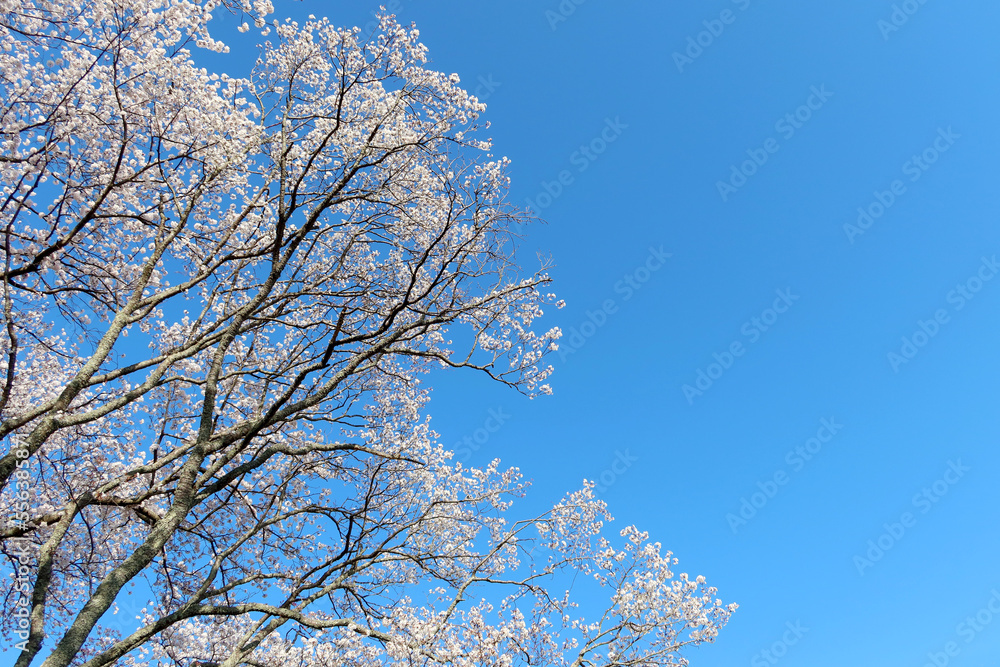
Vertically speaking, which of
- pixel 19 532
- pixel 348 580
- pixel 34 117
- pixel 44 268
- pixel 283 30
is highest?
pixel 283 30

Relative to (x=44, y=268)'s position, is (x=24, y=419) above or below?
below

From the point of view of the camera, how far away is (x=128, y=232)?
26.2ft

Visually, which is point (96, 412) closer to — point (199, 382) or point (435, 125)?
point (199, 382)

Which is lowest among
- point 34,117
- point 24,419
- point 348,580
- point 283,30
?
point 24,419

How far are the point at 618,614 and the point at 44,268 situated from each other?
947cm

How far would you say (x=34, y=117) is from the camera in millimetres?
6602

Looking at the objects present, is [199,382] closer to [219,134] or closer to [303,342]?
[303,342]

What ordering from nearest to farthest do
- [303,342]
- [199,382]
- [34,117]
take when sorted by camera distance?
[34,117] < [199,382] < [303,342]

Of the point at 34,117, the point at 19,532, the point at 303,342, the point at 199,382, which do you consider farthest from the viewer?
the point at 303,342

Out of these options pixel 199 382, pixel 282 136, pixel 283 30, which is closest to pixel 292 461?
pixel 199 382

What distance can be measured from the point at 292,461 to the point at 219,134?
4923 mm

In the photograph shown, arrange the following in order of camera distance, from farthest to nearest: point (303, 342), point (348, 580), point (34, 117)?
point (303, 342), point (348, 580), point (34, 117)

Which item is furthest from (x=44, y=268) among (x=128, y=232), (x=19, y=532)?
(x=19, y=532)

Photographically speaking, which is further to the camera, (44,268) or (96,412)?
(44,268)
